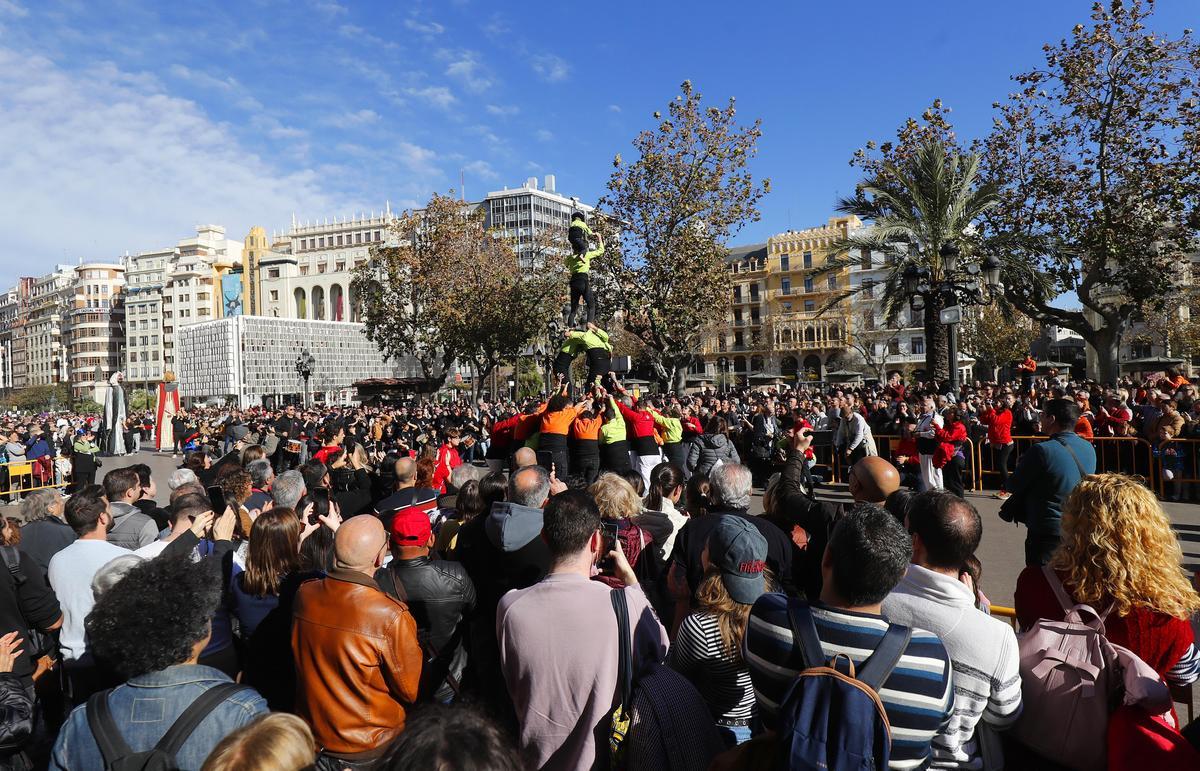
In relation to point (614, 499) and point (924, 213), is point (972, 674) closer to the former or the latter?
point (614, 499)

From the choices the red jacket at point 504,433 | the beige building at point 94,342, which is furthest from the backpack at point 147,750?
the beige building at point 94,342

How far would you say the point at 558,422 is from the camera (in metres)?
7.81

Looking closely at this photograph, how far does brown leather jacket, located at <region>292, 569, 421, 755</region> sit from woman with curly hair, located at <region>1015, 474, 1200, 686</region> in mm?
2435

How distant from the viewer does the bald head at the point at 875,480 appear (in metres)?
4.31

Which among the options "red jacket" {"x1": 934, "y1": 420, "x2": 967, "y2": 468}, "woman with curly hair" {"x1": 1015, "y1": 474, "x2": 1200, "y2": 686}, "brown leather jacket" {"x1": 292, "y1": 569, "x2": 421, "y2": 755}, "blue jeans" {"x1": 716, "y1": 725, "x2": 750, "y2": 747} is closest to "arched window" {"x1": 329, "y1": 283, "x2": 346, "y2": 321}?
"red jacket" {"x1": 934, "y1": 420, "x2": 967, "y2": 468}

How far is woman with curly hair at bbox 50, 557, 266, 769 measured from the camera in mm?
2096

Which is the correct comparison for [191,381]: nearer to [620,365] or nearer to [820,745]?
[620,365]

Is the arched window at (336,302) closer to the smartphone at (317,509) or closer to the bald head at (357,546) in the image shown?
the smartphone at (317,509)

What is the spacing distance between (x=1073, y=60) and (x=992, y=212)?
3.51m

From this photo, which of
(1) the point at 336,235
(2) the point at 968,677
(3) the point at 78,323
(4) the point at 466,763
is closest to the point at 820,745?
(2) the point at 968,677

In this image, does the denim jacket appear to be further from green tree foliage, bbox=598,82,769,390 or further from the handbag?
green tree foliage, bbox=598,82,769,390

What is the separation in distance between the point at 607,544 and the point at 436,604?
855mm

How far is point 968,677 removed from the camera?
2.27 metres

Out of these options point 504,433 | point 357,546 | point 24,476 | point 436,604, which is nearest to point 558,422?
point 504,433
